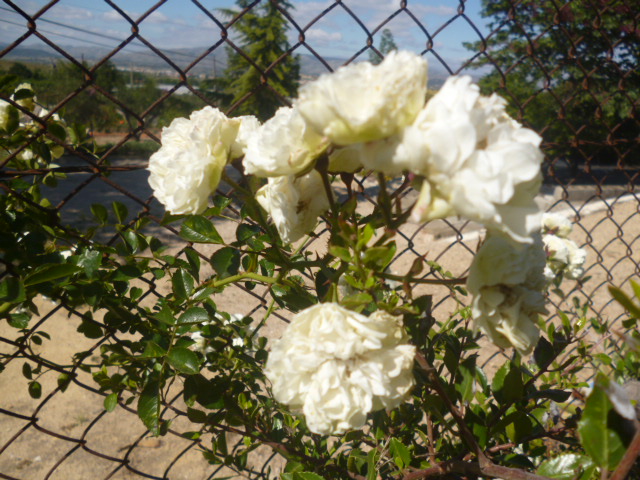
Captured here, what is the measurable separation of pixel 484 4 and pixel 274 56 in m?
3.32

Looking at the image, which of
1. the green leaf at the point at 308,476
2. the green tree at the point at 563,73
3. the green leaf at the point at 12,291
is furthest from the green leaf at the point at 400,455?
the green tree at the point at 563,73

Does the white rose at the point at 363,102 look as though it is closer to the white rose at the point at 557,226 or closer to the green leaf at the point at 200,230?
the green leaf at the point at 200,230

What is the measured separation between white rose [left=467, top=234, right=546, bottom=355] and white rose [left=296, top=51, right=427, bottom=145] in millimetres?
163

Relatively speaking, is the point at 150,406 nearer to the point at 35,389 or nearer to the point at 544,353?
the point at 35,389

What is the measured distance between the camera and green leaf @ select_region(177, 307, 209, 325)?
71cm

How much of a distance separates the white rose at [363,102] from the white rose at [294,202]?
5.7 inches

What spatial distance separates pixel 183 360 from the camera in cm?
69

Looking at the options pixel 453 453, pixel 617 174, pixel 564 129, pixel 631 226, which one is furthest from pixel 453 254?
pixel 617 174

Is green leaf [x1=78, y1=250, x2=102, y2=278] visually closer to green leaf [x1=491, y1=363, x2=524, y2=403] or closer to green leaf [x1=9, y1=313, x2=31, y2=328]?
green leaf [x1=9, y1=313, x2=31, y2=328]

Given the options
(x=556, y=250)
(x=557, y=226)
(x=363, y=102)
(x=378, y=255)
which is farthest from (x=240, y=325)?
(x=557, y=226)

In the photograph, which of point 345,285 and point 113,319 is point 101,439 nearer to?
point 113,319

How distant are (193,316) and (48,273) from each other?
0.22 metres

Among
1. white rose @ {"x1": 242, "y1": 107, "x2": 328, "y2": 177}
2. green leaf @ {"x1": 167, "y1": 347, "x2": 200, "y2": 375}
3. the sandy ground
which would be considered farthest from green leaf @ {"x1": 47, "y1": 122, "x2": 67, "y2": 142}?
white rose @ {"x1": 242, "y1": 107, "x2": 328, "y2": 177}

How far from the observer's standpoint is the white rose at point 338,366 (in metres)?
0.44
